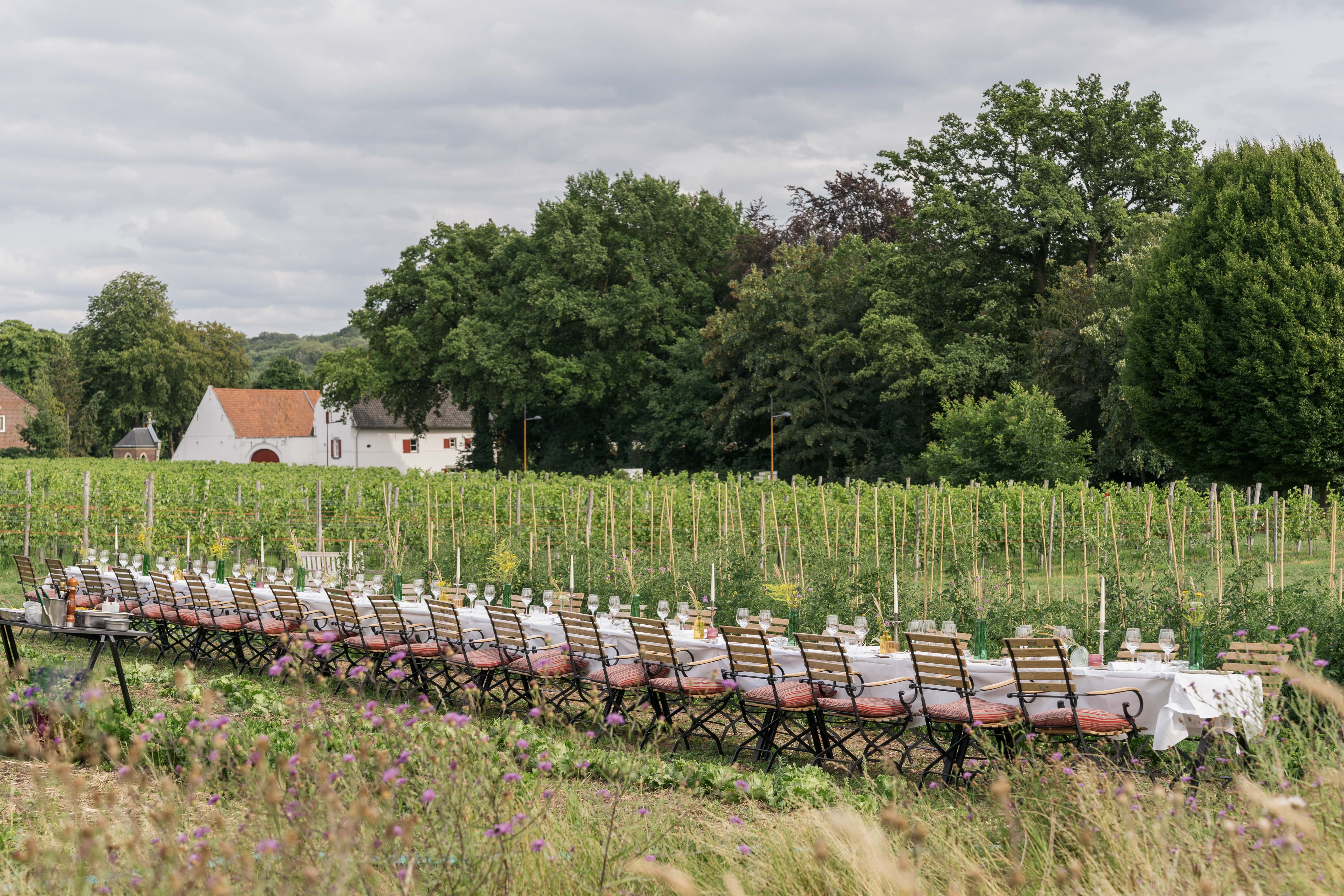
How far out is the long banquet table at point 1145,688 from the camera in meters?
6.18

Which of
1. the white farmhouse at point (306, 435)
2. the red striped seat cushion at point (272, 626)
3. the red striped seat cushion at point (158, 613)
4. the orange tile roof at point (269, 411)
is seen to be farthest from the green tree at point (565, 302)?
the red striped seat cushion at point (272, 626)

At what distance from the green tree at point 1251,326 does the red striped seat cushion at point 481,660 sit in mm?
19948

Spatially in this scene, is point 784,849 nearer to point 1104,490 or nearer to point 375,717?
point 375,717

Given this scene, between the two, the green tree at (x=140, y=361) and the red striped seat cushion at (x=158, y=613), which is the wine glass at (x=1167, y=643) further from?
the green tree at (x=140, y=361)

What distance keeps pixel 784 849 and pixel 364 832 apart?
140 centimetres

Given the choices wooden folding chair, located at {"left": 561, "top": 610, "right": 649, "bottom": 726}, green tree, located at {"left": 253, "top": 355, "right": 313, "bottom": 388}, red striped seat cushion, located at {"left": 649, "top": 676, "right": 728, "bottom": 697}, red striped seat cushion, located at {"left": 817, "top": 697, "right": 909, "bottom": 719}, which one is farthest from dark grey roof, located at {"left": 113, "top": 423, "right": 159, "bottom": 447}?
red striped seat cushion, located at {"left": 817, "top": 697, "right": 909, "bottom": 719}

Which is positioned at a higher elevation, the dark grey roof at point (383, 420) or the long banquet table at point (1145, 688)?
the dark grey roof at point (383, 420)

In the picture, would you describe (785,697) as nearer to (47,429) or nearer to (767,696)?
(767,696)

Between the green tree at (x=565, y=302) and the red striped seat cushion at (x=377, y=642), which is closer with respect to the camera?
the red striped seat cushion at (x=377, y=642)

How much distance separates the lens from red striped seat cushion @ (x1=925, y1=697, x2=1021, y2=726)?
21.7 feet

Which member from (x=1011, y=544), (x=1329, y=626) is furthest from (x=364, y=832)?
(x=1011, y=544)

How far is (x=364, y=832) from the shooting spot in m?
3.13

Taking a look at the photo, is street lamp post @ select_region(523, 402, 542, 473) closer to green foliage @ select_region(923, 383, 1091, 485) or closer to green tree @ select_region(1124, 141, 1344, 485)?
green foliage @ select_region(923, 383, 1091, 485)

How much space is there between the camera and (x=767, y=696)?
738cm
